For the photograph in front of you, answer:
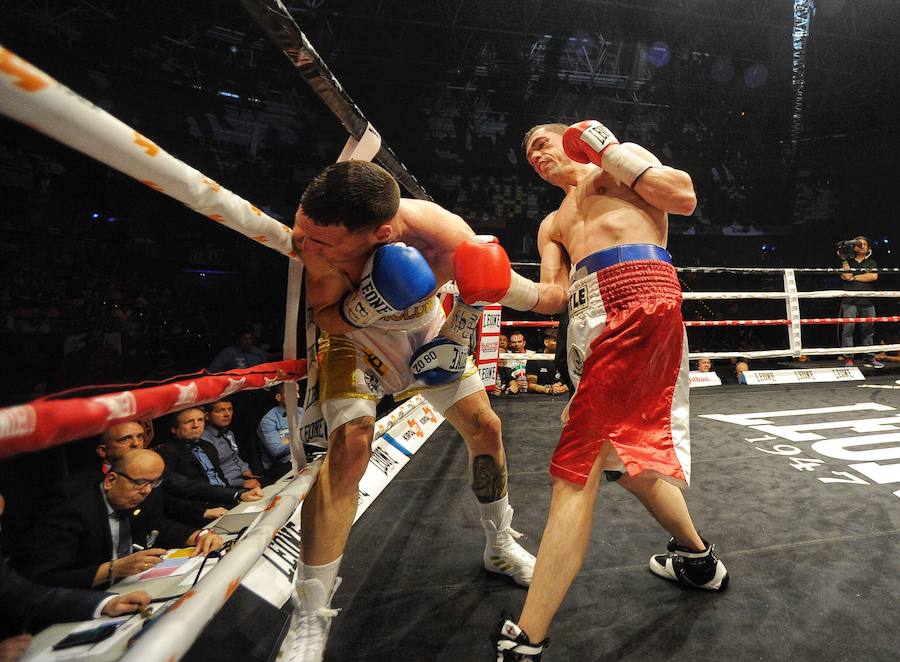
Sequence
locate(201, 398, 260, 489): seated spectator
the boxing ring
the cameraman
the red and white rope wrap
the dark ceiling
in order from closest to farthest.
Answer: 1. the red and white rope wrap
2. the boxing ring
3. locate(201, 398, 260, 489): seated spectator
4. the cameraman
5. the dark ceiling

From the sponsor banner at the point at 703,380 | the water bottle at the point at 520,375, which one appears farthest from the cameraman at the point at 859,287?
the water bottle at the point at 520,375

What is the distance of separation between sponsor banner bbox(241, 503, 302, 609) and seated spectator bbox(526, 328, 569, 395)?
9.82 ft

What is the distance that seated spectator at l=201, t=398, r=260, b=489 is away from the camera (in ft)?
7.48

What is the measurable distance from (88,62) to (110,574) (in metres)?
9.27

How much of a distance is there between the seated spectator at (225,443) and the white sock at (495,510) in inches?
52.6

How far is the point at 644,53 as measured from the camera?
945cm

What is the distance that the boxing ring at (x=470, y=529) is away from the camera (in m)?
0.55

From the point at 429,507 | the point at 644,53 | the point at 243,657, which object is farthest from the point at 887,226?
the point at 243,657

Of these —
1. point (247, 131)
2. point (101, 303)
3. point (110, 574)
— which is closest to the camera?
point (110, 574)

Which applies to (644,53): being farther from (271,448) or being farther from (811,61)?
(271,448)

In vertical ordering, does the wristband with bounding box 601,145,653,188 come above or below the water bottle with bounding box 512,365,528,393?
above

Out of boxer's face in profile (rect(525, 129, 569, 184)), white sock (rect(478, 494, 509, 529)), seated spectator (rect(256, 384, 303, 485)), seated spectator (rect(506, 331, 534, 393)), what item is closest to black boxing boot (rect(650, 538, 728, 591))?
white sock (rect(478, 494, 509, 529))

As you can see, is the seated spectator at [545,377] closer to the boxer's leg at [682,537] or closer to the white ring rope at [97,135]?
the boxer's leg at [682,537]

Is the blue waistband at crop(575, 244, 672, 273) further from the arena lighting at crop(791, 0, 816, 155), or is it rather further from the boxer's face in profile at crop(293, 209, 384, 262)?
the arena lighting at crop(791, 0, 816, 155)
